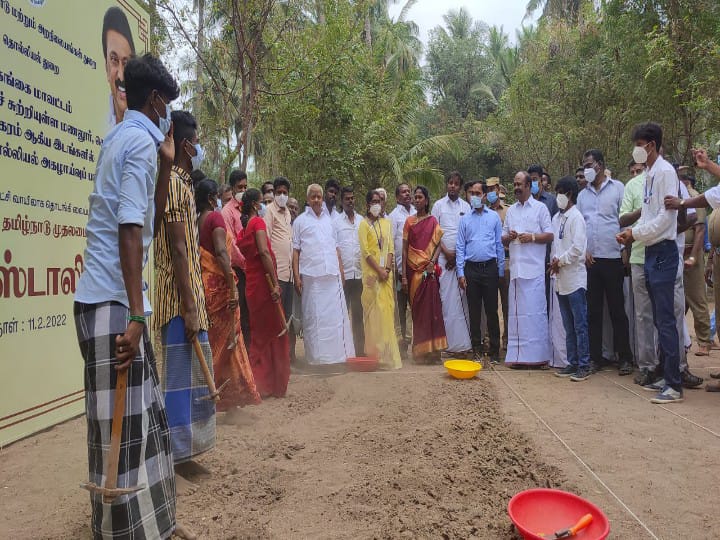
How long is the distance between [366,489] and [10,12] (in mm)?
3927

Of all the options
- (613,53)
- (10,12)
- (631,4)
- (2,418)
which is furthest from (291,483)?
(613,53)

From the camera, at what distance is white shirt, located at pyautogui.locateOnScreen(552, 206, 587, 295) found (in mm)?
5273

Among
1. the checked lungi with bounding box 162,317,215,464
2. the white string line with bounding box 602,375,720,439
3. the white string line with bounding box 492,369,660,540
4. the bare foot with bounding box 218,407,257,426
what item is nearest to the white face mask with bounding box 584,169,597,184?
the white string line with bounding box 602,375,720,439

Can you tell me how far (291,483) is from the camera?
3018mm

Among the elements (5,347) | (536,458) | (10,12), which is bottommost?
(536,458)

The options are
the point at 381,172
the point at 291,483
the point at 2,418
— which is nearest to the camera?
the point at 291,483

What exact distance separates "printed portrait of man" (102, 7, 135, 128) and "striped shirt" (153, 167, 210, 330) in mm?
2528

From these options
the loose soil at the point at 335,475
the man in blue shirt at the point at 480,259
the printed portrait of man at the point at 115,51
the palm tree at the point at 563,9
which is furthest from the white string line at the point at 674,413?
the palm tree at the point at 563,9

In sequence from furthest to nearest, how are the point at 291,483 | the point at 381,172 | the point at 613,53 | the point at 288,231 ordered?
1. the point at 381,172
2. the point at 613,53
3. the point at 288,231
4. the point at 291,483

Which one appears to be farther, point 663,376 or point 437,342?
point 437,342

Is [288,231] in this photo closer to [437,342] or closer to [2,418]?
[437,342]

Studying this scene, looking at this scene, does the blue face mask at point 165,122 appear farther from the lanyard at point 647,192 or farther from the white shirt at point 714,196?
the lanyard at point 647,192

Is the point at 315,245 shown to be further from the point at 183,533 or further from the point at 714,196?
the point at 183,533

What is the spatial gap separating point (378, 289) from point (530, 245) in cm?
174
